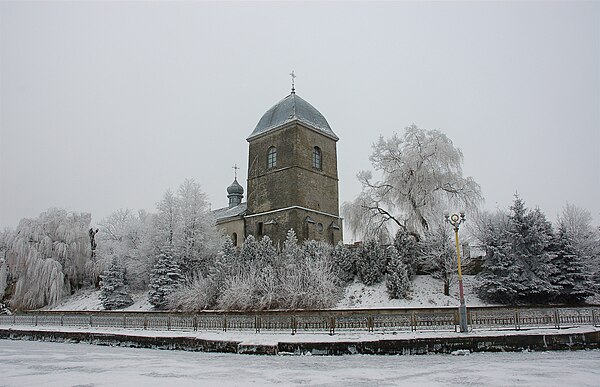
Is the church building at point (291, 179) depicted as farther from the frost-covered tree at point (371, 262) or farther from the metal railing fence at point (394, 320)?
the metal railing fence at point (394, 320)

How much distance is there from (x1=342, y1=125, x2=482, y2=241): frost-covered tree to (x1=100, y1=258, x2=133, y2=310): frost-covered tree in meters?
17.3

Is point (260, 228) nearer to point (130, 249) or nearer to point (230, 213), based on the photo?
point (230, 213)

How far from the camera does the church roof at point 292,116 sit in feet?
129

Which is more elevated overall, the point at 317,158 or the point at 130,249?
the point at 317,158

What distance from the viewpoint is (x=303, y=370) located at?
1057 centimetres

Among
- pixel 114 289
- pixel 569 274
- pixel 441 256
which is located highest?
pixel 441 256

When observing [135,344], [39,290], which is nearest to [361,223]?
[135,344]

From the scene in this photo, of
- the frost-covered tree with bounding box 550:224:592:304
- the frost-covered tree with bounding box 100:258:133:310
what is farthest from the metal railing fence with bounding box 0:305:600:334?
the frost-covered tree with bounding box 100:258:133:310

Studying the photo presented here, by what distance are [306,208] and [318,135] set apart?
7190 mm

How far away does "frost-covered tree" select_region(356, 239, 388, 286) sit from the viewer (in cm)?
2647

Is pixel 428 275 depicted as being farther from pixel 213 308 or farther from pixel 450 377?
pixel 450 377

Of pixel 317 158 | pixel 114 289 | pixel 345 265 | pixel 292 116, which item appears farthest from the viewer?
pixel 317 158

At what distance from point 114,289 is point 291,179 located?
A: 15589 millimetres

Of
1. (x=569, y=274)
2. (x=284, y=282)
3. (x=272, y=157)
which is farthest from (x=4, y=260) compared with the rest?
(x=569, y=274)
